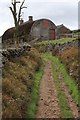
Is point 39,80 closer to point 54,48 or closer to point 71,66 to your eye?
point 71,66

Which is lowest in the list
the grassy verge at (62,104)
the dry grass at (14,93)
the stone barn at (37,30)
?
the grassy verge at (62,104)

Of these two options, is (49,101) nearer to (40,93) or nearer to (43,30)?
(40,93)

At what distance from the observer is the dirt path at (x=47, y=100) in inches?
526

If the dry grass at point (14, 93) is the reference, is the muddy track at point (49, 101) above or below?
below

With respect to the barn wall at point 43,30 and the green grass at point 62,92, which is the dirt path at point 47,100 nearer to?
the green grass at point 62,92

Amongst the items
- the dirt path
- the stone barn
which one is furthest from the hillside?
the stone barn

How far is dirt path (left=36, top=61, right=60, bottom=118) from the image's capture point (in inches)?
526

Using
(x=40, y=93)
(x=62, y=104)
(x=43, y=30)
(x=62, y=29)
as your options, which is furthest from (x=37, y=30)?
(x=62, y=104)

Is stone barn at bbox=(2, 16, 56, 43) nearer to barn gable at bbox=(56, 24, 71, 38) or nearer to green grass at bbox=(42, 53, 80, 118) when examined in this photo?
barn gable at bbox=(56, 24, 71, 38)

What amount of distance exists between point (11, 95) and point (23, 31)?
150 ft

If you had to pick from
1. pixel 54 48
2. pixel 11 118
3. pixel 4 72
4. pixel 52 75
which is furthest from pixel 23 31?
pixel 11 118

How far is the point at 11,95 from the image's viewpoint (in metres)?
13.0

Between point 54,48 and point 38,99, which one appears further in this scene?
point 54,48

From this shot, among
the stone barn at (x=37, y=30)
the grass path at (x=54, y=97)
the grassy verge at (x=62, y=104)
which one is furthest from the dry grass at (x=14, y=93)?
the stone barn at (x=37, y=30)
